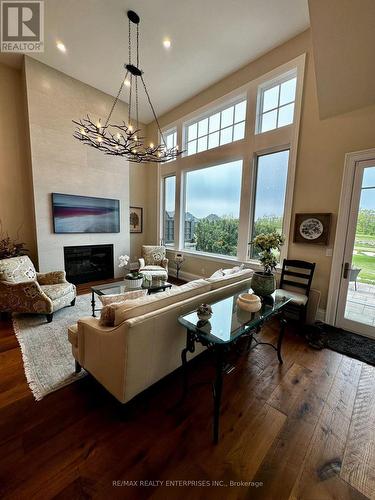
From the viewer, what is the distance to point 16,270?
3.07 m

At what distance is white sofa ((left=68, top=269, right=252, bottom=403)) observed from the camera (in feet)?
4.76

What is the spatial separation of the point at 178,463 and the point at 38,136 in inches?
211

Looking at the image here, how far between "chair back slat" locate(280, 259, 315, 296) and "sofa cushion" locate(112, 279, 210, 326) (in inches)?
78.0

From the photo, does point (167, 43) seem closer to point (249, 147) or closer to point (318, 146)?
point (249, 147)

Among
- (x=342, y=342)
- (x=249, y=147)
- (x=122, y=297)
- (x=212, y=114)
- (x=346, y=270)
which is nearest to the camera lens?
(x=122, y=297)

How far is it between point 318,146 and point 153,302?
3307mm

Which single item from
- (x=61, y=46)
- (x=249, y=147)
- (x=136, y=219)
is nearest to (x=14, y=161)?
(x=61, y=46)

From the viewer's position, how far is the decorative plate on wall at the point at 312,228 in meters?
3.02

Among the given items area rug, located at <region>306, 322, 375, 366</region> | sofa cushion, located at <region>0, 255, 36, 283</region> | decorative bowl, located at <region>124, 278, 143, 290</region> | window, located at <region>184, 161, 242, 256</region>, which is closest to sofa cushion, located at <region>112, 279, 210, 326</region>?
decorative bowl, located at <region>124, 278, 143, 290</region>

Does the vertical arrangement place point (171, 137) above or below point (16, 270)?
above

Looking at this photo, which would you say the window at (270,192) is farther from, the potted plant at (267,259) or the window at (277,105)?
the potted plant at (267,259)

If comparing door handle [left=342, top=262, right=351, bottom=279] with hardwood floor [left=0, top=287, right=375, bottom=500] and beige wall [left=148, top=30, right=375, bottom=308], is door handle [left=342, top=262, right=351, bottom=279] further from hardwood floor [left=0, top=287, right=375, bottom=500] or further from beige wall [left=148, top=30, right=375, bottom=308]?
hardwood floor [left=0, top=287, right=375, bottom=500]

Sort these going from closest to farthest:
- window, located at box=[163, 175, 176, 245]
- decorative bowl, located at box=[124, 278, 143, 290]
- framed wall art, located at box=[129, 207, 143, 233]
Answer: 1. decorative bowl, located at box=[124, 278, 143, 290]
2. window, located at box=[163, 175, 176, 245]
3. framed wall art, located at box=[129, 207, 143, 233]

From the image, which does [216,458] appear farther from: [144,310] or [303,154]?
[303,154]
